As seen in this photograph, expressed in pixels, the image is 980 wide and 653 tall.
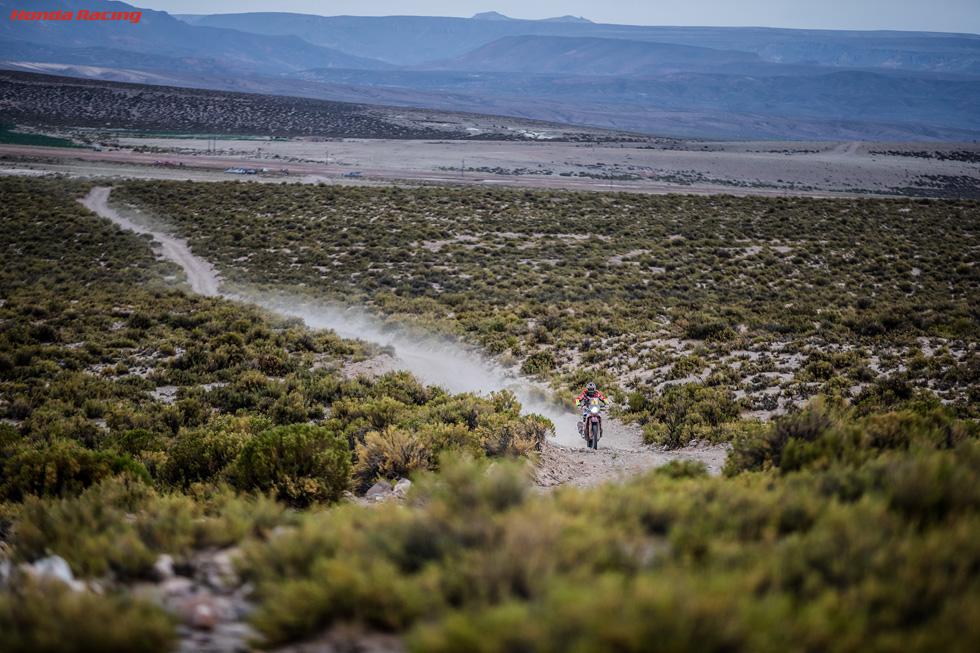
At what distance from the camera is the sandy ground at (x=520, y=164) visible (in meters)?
56.6

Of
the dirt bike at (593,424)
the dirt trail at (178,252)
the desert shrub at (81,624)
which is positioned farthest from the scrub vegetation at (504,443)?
the dirt bike at (593,424)

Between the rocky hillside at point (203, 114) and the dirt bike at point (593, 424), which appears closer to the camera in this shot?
the dirt bike at point (593, 424)

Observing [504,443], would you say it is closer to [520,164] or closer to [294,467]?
[294,467]

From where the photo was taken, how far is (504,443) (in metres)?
8.73

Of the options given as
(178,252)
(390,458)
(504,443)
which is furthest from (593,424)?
(178,252)

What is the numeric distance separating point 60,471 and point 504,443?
19.4 feet

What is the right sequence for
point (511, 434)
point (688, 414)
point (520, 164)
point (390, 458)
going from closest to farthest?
point (390, 458) → point (511, 434) → point (688, 414) → point (520, 164)

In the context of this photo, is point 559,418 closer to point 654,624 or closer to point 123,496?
point 123,496

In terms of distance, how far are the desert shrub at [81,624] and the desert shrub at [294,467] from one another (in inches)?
130

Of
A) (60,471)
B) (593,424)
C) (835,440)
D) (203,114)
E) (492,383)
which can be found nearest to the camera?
(835,440)

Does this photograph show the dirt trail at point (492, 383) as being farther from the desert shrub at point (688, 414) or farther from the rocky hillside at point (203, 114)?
the rocky hillside at point (203, 114)

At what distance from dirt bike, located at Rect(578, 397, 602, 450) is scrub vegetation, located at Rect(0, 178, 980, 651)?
115 cm

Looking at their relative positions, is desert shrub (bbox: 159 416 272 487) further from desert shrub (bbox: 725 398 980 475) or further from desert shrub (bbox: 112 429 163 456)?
desert shrub (bbox: 725 398 980 475)

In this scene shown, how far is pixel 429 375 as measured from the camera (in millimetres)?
14766
